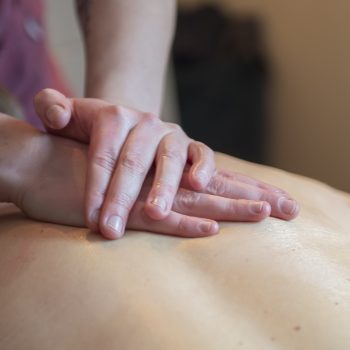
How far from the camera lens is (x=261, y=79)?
2555mm

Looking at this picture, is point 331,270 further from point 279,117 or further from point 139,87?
point 279,117

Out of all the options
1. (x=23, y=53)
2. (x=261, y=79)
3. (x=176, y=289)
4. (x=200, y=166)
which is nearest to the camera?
(x=176, y=289)

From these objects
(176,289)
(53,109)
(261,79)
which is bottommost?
(261,79)

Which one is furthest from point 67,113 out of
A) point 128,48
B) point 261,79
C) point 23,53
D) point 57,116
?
point 261,79

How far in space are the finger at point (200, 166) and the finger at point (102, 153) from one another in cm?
8

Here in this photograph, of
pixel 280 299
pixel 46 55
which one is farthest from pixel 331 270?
pixel 46 55

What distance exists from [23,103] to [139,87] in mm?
297

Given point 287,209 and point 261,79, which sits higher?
point 287,209

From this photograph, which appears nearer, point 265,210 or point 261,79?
point 265,210

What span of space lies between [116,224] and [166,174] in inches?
3.2

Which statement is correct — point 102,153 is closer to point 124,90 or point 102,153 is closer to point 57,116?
point 57,116

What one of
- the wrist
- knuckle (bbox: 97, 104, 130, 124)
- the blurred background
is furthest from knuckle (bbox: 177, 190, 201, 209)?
the blurred background

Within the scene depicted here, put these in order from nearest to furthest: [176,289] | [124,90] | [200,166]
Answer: [176,289]
[200,166]
[124,90]

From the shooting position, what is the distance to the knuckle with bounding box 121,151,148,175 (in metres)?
0.67
